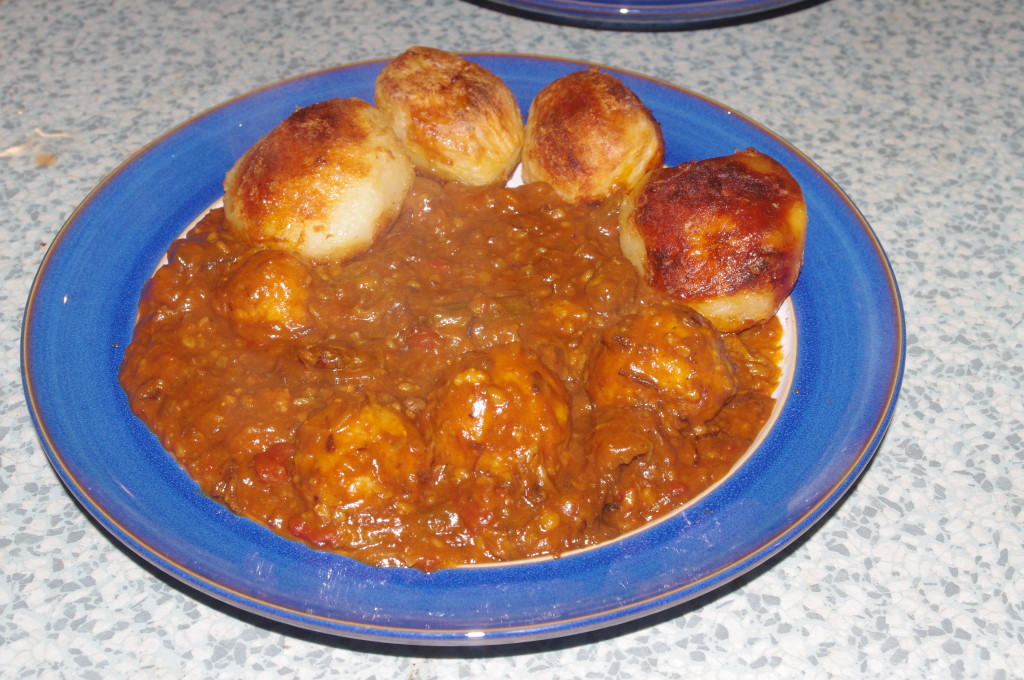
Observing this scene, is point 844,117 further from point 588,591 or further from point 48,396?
point 48,396

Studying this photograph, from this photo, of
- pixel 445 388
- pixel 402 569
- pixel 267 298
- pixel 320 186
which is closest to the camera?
pixel 402 569

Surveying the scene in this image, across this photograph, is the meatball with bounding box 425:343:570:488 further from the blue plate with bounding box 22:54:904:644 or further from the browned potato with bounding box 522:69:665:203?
the browned potato with bounding box 522:69:665:203

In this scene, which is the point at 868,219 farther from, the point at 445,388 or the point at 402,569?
the point at 402,569

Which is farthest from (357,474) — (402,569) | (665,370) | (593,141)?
(593,141)

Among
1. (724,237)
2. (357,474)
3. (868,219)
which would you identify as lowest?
(868,219)

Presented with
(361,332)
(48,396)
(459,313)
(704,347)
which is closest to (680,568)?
(704,347)
